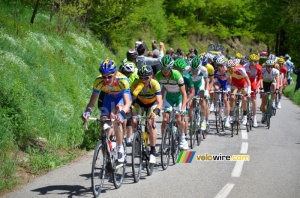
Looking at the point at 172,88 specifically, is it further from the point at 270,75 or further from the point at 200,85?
the point at 270,75

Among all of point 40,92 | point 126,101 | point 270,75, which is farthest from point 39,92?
point 270,75

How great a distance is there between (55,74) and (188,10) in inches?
1548

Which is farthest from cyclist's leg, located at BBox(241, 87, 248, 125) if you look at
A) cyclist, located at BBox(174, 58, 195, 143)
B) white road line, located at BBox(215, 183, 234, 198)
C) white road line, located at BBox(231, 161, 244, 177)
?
white road line, located at BBox(215, 183, 234, 198)

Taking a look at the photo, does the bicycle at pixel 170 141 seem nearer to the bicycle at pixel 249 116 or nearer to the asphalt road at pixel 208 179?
the asphalt road at pixel 208 179

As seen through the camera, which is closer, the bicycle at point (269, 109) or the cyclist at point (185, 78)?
the cyclist at point (185, 78)

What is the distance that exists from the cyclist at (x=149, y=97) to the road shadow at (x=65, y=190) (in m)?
1.75

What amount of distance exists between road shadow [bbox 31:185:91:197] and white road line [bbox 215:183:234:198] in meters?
2.09

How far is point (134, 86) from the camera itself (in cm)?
1120

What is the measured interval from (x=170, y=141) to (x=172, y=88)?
1.43m

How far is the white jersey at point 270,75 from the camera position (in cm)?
1934

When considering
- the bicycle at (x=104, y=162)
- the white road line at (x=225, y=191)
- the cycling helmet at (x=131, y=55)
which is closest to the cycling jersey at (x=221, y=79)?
the cycling helmet at (x=131, y=55)

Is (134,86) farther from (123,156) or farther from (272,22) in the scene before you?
(272,22)

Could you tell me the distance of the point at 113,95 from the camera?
33.1ft

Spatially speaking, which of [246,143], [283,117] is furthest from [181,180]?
[283,117]
